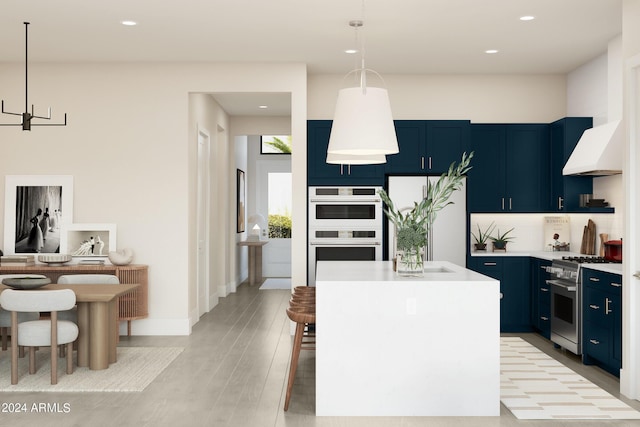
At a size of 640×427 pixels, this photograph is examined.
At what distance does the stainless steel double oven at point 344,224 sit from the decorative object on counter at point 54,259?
2.61 meters

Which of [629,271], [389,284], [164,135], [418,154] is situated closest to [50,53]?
[164,135]

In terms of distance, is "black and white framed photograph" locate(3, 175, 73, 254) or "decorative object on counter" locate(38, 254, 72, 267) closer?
"decorative object on counter" locate(38, 254, 72, 267)

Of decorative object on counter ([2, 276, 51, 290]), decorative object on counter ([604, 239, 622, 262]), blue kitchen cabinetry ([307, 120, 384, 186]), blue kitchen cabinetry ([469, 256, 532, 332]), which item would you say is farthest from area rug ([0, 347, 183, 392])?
decorative object on counter ([604, 239, 622, 262])

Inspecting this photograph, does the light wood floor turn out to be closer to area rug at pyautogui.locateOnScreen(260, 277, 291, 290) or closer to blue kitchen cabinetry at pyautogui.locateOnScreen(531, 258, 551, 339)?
blue kitchen cabinetry at pyautogui.locateOnScreen(531, 258, 551, 339)

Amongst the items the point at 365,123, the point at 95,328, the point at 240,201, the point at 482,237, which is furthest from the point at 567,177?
the point at 240,201

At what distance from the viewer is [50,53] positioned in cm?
684

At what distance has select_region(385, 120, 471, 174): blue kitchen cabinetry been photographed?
24.4 ft

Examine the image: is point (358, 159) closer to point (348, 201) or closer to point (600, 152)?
point (348, 201)

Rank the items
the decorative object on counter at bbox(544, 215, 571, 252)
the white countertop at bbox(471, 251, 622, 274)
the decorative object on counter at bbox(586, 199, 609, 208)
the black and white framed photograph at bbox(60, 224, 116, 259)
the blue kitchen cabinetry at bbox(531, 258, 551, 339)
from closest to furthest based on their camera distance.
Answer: the white countertop at bbox(471, 251, 622, 274), the decorative object on counter at bbox(586, 199, 609, 208), the blue kitchen cabinetry at bbox(531, 258, 551, 339), the black and white framed photograph at bbox(60, 224, 116, 259), the decorative object on counter at bbox(544, 215, 571, 252)

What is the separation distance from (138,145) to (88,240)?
1172mm

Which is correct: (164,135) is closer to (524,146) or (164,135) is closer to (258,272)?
(524,146)

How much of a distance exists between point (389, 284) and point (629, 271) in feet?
6.21

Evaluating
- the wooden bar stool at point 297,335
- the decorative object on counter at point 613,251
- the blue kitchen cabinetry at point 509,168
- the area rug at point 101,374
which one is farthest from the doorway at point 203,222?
the decorative object on counter at point 613,251

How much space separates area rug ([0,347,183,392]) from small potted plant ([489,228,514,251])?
3.83 m
